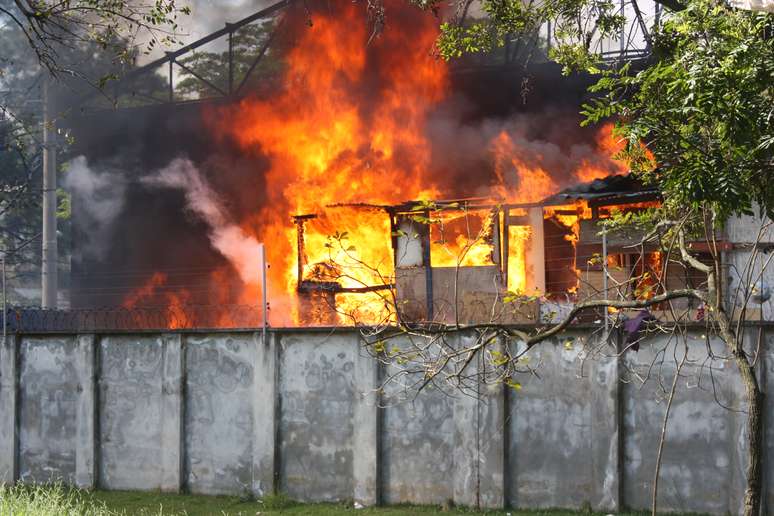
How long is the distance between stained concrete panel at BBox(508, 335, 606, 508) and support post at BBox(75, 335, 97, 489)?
707cm

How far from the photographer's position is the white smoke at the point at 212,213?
30047 mm

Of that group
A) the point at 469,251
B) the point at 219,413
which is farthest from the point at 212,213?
the point at 219,413

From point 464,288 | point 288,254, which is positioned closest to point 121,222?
point 288,254

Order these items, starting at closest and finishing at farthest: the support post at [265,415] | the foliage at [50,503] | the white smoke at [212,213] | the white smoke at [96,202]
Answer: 1. the foliage at [50,503]
2. the support post at [265,415]
3. the white smoke at [212,213]
4. the white smoke at [96,202]

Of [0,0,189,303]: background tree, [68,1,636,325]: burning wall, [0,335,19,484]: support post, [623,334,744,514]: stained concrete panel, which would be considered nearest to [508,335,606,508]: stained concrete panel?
[623,334,744,514]: stained concrete panel

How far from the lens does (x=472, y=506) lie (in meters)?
14.5

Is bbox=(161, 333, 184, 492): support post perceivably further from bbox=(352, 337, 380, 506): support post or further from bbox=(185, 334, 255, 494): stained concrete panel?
bbox=(352, 337, 380, 506): support post

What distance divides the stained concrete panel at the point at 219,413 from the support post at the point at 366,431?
1.83 metres

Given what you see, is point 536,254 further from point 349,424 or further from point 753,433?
point 753,433

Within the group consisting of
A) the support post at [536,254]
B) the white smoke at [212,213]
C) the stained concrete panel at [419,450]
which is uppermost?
the white smoke at [212,213]

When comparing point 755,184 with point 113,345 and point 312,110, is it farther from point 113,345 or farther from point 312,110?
point 312,110

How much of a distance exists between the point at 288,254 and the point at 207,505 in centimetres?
1329

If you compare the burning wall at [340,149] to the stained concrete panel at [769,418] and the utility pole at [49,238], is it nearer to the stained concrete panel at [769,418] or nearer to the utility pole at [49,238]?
the utility pole at [49,238]

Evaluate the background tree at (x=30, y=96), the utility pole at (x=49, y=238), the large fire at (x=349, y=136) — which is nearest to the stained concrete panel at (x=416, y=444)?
the large fire at (x=349, y=136)
